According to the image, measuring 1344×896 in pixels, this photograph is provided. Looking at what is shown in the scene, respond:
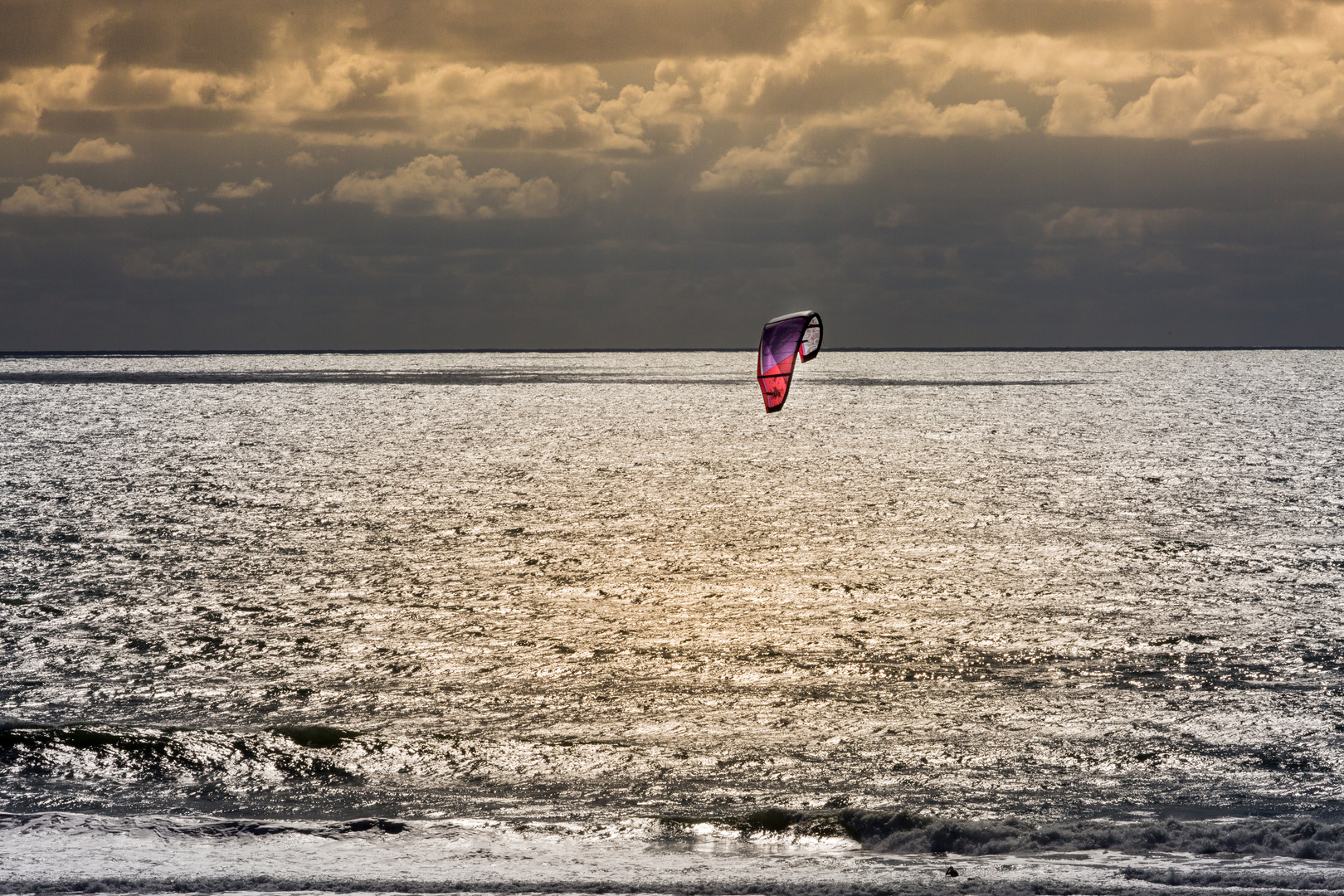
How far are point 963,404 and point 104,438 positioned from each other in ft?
222

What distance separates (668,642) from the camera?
16000mm

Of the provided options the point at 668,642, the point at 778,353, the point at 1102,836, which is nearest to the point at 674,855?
the point at 1102,836

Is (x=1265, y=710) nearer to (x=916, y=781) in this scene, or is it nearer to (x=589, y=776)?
(x=916, y=781)

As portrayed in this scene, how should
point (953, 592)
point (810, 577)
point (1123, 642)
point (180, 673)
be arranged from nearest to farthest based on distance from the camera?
point (180, 673), point (1123, 642), point (953, 592), point (810, 577)

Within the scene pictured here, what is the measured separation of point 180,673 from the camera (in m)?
14.4

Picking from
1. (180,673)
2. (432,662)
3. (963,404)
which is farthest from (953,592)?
(963,404)

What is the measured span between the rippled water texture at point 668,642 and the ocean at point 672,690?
6 cm

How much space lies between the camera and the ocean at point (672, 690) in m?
8.80

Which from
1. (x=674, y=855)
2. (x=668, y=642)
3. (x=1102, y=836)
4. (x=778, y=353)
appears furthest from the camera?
(x=778, y=353)

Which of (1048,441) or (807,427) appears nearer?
(1048,441)

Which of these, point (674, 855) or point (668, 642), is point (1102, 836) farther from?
point (668, 642)

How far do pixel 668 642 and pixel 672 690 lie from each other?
7.49 feet

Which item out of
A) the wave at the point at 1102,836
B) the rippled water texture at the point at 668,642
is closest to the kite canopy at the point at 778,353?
the rippled water texture at the point at 668,642

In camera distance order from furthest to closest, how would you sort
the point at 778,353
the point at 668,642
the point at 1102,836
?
the point at 778,353 → the point at 668,642 → the point at 1102,836
